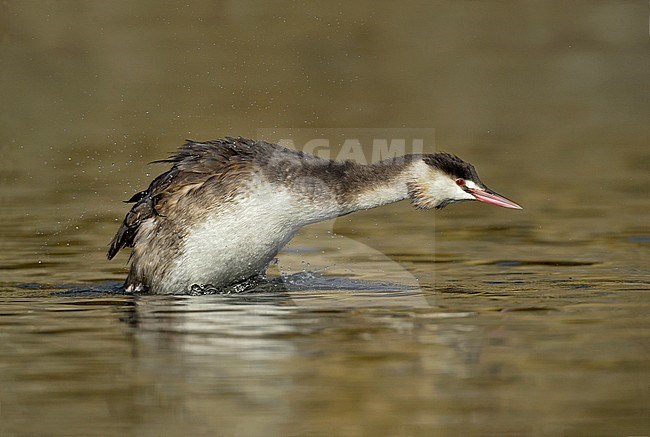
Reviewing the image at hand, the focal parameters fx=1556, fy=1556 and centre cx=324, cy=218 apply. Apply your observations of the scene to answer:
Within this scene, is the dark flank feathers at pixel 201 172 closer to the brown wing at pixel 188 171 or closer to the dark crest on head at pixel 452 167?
the brown wing at pixel 188 171

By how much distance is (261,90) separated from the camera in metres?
23.1

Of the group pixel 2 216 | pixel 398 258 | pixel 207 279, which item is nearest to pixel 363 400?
pixel 207 279

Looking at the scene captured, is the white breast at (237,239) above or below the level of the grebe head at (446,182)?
below

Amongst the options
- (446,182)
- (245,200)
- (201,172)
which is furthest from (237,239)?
(446,182)

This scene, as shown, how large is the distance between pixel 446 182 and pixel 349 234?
3181 millimetres

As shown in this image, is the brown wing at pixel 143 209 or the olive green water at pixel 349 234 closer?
the olive green water at pixel 349 234

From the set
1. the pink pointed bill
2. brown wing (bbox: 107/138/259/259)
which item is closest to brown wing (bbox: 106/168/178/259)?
brown wing (bbox: 107/138/259/259)

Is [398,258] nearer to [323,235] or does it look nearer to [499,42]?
[323,235]

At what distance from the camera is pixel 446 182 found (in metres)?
12.1

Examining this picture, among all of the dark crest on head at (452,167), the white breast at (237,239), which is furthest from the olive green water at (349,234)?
the dark crest on head at (452,167)

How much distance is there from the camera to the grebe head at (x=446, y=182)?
39.6 feet

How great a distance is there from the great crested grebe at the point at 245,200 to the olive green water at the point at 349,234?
315mm

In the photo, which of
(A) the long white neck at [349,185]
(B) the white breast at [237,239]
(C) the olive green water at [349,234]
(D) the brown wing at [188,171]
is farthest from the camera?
(D) the brown wing at [188,171]

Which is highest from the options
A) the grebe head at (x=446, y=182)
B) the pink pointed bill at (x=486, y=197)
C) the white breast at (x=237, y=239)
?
the grebe head at (x=446, y=182)
